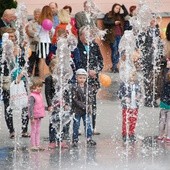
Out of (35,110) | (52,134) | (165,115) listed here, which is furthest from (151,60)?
(35,110)

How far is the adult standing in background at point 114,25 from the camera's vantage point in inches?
861

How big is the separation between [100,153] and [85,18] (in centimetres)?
865

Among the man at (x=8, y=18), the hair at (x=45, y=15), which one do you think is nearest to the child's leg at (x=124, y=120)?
the man at (x=8, y=18)

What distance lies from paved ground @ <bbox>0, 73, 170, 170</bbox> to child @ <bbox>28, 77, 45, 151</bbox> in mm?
169

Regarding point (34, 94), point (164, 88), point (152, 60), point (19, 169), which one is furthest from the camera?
point (152, 60)

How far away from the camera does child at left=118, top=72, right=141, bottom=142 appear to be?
13.8 m

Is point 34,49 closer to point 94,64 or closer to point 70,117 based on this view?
point 94,64

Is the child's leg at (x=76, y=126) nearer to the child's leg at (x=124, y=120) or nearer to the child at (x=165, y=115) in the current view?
the child's leg at (x=124, y=120)

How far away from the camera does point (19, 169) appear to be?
11703 millimetres

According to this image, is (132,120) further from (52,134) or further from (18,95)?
(18,95)

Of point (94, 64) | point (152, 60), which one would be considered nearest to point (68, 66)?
point (94, 64)

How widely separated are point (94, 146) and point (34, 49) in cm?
647

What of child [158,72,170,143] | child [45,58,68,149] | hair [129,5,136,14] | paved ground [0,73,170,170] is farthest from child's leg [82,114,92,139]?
hair [129,5,136,14]

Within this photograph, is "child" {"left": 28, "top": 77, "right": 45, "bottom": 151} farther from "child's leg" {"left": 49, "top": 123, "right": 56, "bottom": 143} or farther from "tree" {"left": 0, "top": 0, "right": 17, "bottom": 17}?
"tree" {"left": 0, "top": 0, "right": 17, "bottom": 17}
